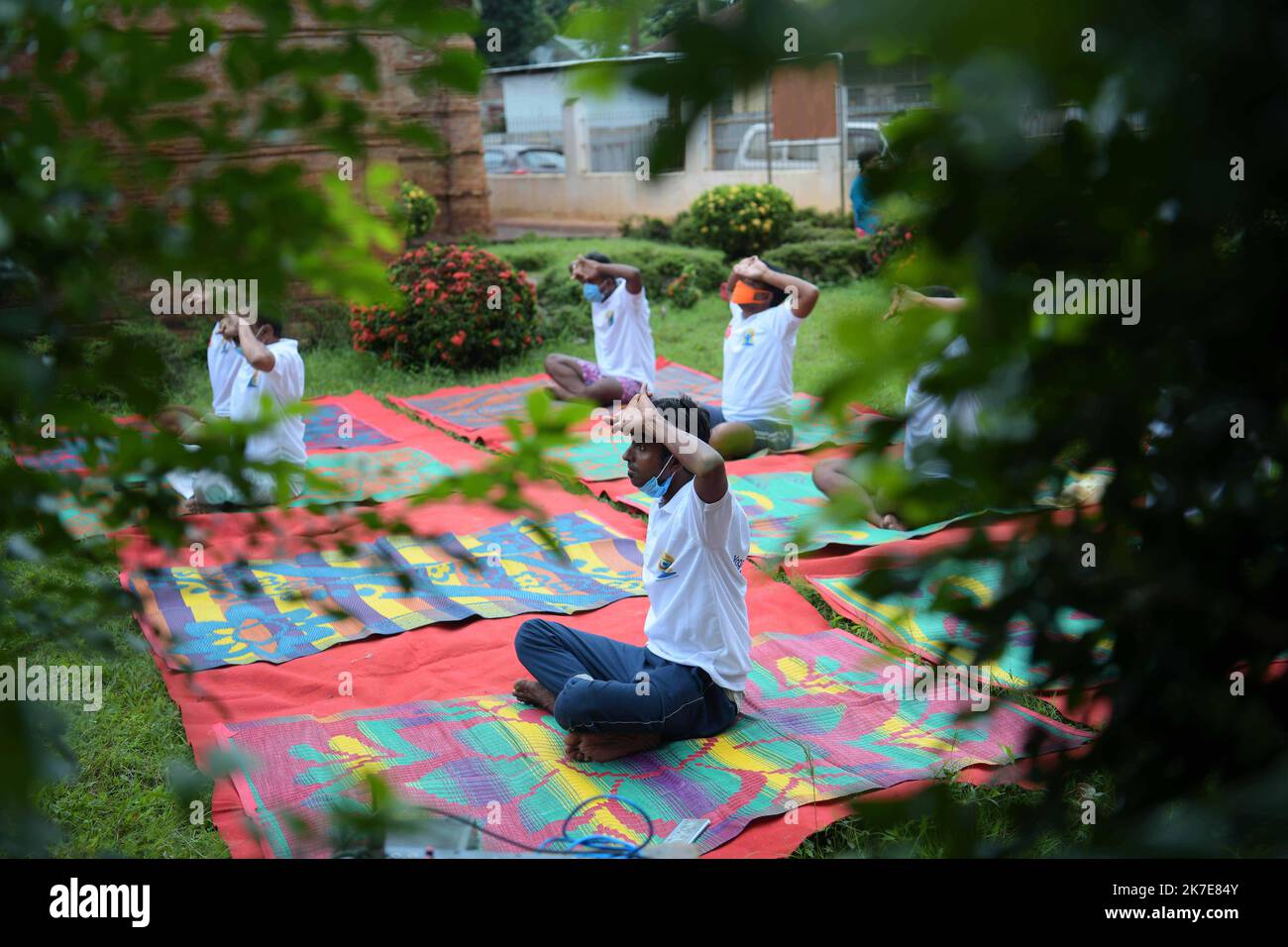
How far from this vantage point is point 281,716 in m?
4.26

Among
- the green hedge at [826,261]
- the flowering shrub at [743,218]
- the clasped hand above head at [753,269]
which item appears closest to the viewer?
the clasped hand above head at [753,269]

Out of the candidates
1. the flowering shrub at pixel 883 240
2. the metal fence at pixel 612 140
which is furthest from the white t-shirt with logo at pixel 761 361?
the metal fence at pixel 612 140

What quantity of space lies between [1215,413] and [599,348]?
25.9 feet

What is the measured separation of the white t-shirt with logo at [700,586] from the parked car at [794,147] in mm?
12578

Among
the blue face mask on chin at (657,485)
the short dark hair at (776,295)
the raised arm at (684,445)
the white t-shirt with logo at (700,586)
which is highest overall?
the short dark hair at (776,295)

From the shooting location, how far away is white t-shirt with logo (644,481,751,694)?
390cm

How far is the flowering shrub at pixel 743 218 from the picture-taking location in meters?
14.7

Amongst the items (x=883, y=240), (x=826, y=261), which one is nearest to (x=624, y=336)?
(x=883, y=240)

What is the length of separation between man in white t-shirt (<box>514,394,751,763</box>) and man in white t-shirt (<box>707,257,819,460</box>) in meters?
3.09

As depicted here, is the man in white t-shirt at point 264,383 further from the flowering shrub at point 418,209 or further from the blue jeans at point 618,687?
the flowering shrub at point 418,209

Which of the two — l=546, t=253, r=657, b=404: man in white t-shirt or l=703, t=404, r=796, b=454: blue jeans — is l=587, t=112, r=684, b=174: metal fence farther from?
l=703, t=404, r=796, b=454: blue jeans

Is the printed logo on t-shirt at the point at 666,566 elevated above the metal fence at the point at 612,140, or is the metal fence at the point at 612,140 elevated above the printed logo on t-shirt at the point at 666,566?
the metal fence at the point at 612,140

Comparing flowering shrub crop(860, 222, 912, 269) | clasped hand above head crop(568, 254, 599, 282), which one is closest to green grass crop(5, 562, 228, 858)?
clasped hand above head crop(568, 254, 599, 282)
